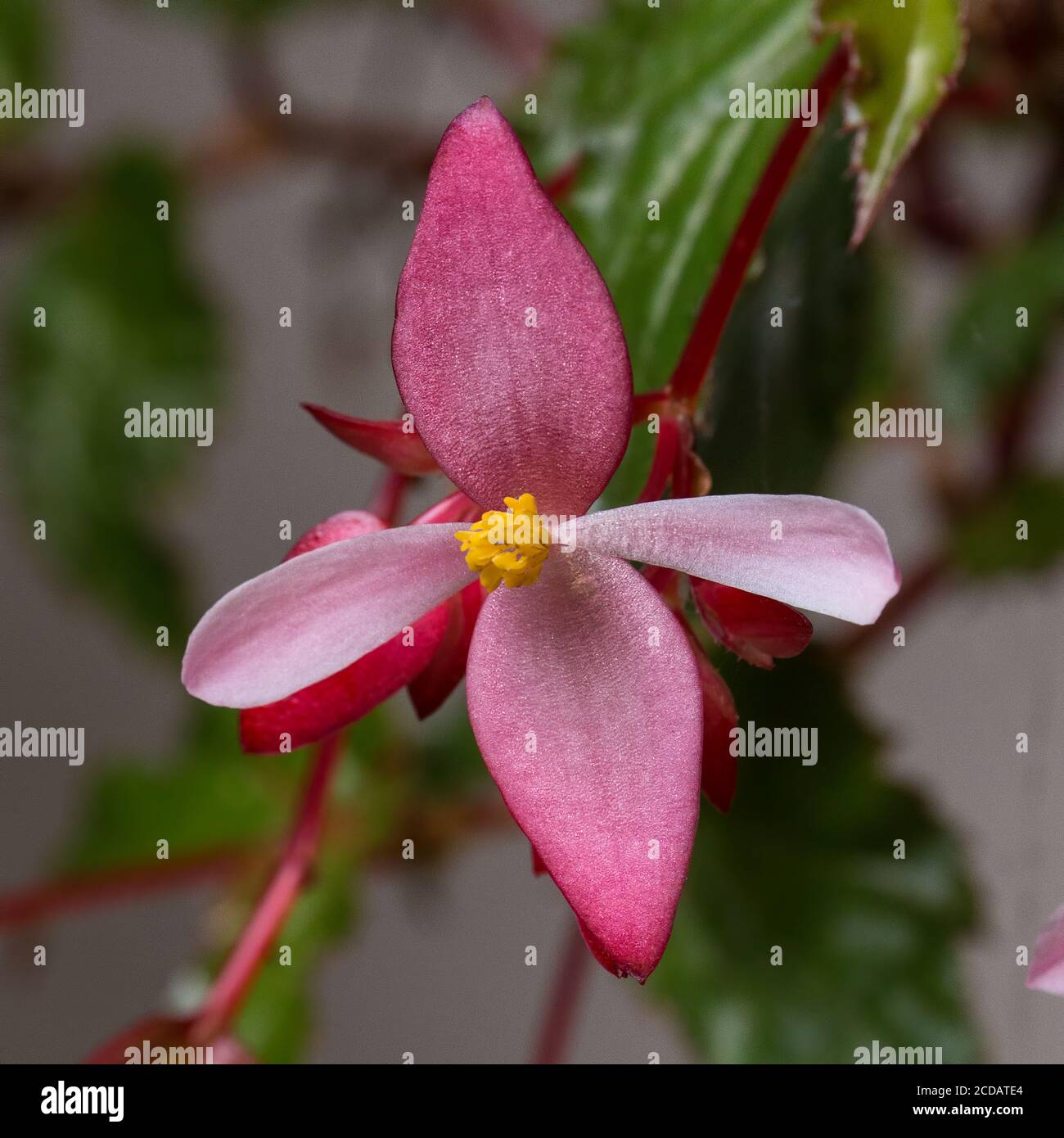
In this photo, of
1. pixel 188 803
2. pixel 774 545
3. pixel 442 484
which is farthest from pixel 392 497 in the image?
pixel 188 803

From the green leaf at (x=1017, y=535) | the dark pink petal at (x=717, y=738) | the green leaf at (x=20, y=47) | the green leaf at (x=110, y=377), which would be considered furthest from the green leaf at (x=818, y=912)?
the green leaf at (x=20, y=47)

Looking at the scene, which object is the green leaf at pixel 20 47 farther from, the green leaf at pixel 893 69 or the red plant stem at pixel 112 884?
the green leaf at pixel 893 69

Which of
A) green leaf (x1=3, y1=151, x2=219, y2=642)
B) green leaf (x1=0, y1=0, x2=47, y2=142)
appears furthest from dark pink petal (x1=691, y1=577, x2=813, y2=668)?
green leaf (x1=0, y1=0, x2=47, y2=142)

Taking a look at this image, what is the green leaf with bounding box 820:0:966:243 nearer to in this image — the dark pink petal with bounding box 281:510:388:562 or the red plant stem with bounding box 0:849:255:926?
the dark pink petal with bounding box 281:510:388:562

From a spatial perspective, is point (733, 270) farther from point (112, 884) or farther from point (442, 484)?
point (112, 884)

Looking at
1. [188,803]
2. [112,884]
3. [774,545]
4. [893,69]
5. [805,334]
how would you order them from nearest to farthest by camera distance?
[774,545], [893,69], [805,334], [112,884], [188,803]

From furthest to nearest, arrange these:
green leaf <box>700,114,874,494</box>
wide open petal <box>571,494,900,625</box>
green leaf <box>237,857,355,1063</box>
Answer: green leaf <box>237,857,355,1063</box>
green leaf <box>700,114,874,494</box>
wide open petal <box>571,494,900,625</box>

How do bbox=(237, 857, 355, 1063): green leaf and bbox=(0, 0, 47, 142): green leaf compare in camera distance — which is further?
bbox=(0, 0, 47, 142): green leaf

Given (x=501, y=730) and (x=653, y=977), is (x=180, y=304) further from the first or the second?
(x=501, y=730)
